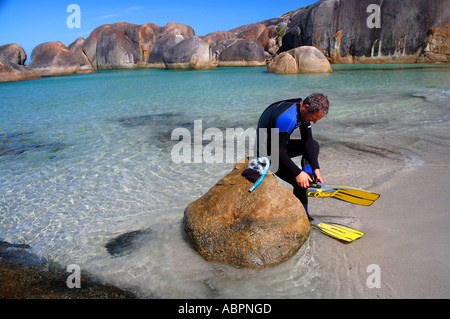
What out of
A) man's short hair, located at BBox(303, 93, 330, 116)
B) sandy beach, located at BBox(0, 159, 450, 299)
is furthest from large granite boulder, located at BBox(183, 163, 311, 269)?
man's short hair, located at BBox(303, 93, 330, 116)

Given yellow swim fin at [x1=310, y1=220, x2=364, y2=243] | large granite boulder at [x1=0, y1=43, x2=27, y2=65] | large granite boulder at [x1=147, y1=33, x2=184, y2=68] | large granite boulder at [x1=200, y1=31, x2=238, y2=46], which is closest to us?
yellow swim fin at [x1=310, y1=220, x2=364, y2=243]

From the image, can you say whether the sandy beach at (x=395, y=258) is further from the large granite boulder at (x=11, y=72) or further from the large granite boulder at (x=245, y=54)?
the large granite boulder at (x=245, y=54)

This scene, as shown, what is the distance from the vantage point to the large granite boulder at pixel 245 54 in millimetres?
36594

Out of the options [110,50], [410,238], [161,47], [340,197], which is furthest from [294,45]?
[410,238]

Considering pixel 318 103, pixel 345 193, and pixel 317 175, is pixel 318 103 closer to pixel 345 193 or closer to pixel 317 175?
pixel 317 175

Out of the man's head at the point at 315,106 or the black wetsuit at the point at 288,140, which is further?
the black wetsuit at the point at 288,140

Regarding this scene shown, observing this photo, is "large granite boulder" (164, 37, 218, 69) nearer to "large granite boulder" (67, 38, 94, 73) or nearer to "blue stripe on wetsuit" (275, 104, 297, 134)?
"large granite boulder" (67, 38, 94, 73)

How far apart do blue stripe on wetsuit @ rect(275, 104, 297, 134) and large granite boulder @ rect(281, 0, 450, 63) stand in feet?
99.7

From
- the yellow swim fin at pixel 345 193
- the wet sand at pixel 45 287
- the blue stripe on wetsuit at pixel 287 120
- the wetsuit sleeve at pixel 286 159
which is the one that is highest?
the blue stripe on wetsuit at pixel 287 120

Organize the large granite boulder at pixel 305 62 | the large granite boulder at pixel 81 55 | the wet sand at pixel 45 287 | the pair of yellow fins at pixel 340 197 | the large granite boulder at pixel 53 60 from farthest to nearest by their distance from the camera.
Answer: the large granite boulder at pixel 81 55 → the large granite boulder at pixel 53 60 → the large granite boulder at pixel 305 62 → the pair of yellow fins at pixel 340 197 → the wet sand at pixel 45 287

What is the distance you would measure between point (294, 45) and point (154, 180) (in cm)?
3543

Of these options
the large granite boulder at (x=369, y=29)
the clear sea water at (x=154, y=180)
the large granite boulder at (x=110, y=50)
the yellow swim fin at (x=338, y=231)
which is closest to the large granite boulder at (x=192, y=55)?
the large granite boulder at (x=369, y=29)

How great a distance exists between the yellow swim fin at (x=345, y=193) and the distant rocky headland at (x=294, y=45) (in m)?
19.6

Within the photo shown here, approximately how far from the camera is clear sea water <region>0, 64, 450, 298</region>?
3025 mm
